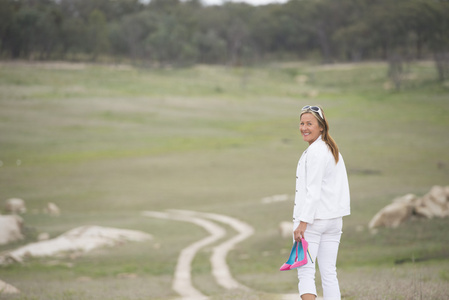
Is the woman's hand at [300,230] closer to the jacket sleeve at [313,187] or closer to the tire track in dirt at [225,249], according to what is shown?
the jacket sleeve at [313,187]

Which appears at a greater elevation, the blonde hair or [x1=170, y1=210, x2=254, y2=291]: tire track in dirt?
the blonde hair

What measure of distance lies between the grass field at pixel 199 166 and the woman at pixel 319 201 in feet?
8.10

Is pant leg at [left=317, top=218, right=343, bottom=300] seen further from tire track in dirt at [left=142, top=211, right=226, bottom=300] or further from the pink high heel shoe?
tire track in dirt at [left=142, top=211, right=226, bottom=300]

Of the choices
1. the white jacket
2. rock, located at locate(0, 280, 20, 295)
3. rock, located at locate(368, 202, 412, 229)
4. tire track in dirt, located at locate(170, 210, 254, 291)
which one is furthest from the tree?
the white jacket

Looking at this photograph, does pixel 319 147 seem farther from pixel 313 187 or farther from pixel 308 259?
pixel 308 259

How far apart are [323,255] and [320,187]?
0.84 meters

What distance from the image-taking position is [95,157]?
1794 inches

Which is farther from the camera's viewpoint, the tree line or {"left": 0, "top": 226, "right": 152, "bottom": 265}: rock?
the tree line

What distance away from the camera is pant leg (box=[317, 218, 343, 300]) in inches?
261

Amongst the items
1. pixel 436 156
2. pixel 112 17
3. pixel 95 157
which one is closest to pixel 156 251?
pixel 95 157

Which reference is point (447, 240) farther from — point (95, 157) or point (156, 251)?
point (95, 157)

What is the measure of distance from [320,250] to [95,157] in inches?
1593

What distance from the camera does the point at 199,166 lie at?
134 ft

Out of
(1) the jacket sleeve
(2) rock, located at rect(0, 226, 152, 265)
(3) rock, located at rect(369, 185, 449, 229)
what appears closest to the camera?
(1) the jacket sleeve
